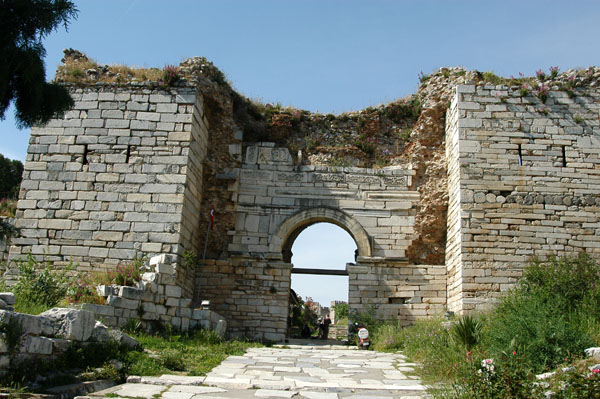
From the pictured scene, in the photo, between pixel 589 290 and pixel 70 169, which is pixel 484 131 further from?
pixel 70 169

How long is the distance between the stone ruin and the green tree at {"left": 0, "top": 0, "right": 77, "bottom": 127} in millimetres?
4500

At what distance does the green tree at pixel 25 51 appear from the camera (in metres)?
6.85

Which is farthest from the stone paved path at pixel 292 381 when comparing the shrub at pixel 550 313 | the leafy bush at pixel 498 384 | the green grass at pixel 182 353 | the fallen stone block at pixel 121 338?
the shrub at pixel 550 313

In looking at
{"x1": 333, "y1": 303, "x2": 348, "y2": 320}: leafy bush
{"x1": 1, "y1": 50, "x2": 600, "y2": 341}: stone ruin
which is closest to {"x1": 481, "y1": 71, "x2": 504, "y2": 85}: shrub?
{"x1": 1, "y1": 50, "x2": 600, "y2": 341}: stone ruin

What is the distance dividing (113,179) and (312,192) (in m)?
4.44

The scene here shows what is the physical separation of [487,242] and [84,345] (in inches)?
312

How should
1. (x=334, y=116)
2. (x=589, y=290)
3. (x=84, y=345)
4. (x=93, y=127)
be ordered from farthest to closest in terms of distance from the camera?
(x=334, y=116), (x=93, y=127), (x=589, y=290), (x=84, y=345)

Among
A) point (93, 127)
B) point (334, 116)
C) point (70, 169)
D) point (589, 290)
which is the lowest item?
point (589, 290)

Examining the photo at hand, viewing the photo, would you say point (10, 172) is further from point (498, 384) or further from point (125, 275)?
point (498, 384)

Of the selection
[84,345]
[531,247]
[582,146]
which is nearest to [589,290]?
[531,247]

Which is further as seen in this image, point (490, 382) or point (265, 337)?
point (265, 337)

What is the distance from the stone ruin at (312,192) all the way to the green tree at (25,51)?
4.50m

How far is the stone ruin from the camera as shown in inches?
451

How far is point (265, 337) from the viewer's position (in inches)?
484
